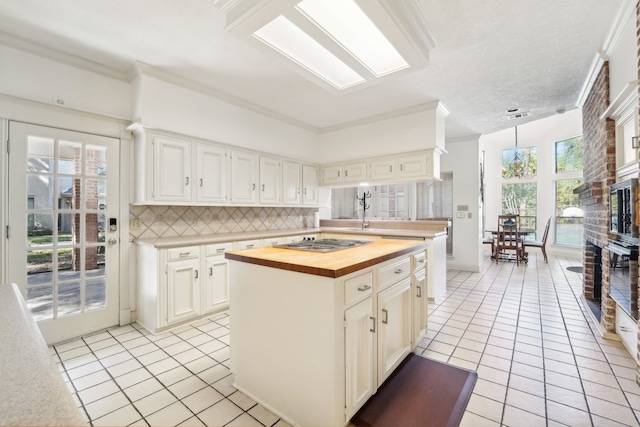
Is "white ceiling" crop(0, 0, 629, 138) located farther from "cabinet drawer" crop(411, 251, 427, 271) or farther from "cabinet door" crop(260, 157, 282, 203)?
"cabinet drawer" crop(411, 251, 427, 271)

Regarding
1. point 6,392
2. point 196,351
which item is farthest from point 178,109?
point 6,392

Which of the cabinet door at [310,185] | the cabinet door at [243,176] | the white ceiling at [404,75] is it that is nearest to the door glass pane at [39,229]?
the white ceiling at [404,75]

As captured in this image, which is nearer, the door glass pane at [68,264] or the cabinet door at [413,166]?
the door glass pane at [68,264]

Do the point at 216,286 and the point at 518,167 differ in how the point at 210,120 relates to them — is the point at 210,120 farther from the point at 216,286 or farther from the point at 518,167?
the point at 518,167

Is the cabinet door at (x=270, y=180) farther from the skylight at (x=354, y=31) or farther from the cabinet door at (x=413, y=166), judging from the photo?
the skylight at (x=354, y=31)

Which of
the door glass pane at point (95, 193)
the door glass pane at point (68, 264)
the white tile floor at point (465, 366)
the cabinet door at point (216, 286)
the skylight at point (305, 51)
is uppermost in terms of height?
the skylight at point (305, 51)

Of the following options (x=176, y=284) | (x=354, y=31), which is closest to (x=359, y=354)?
(x=354, y=31)

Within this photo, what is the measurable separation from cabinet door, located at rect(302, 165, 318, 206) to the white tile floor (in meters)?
2.38

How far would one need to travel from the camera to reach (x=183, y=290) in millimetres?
2885

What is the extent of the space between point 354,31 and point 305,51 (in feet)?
1.14

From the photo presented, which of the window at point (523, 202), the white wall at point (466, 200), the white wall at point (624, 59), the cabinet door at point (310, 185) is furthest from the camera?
the window at point (523, 202)

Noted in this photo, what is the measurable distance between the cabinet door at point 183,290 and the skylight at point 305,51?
2.17 m

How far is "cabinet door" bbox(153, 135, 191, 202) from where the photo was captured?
2.95 meters

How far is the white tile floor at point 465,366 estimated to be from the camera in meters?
1.67
